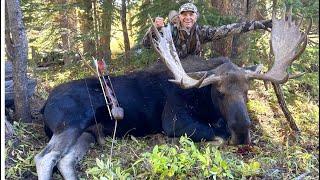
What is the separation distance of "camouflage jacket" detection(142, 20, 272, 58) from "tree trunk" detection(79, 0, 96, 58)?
2449 millimetres

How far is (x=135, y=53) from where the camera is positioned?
26.5 feet

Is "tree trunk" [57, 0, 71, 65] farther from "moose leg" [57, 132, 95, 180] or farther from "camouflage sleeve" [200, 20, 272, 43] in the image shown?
"moose leg" [57, 132, 95, 180]

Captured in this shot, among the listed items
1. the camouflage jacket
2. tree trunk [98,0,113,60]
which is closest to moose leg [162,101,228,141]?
the camouflage jacket

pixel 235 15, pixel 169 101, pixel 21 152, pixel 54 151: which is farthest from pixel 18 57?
pixel 235 15

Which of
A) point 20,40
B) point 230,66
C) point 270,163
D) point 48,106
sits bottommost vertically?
point 270,163

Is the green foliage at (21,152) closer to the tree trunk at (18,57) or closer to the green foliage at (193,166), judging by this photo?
the tree trunk at (18,57)

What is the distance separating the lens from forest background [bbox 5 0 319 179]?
460 centimetres

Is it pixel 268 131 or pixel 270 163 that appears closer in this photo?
pixel 270 163

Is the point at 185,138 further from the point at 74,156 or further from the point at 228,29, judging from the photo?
the point at 228,29

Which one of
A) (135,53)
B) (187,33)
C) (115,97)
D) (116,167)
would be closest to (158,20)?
(187,33)

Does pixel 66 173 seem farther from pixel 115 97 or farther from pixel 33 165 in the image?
pixel 115 97

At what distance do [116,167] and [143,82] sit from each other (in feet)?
6.19

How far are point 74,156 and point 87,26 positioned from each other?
512cm

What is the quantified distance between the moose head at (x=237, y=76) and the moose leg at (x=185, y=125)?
26cm
